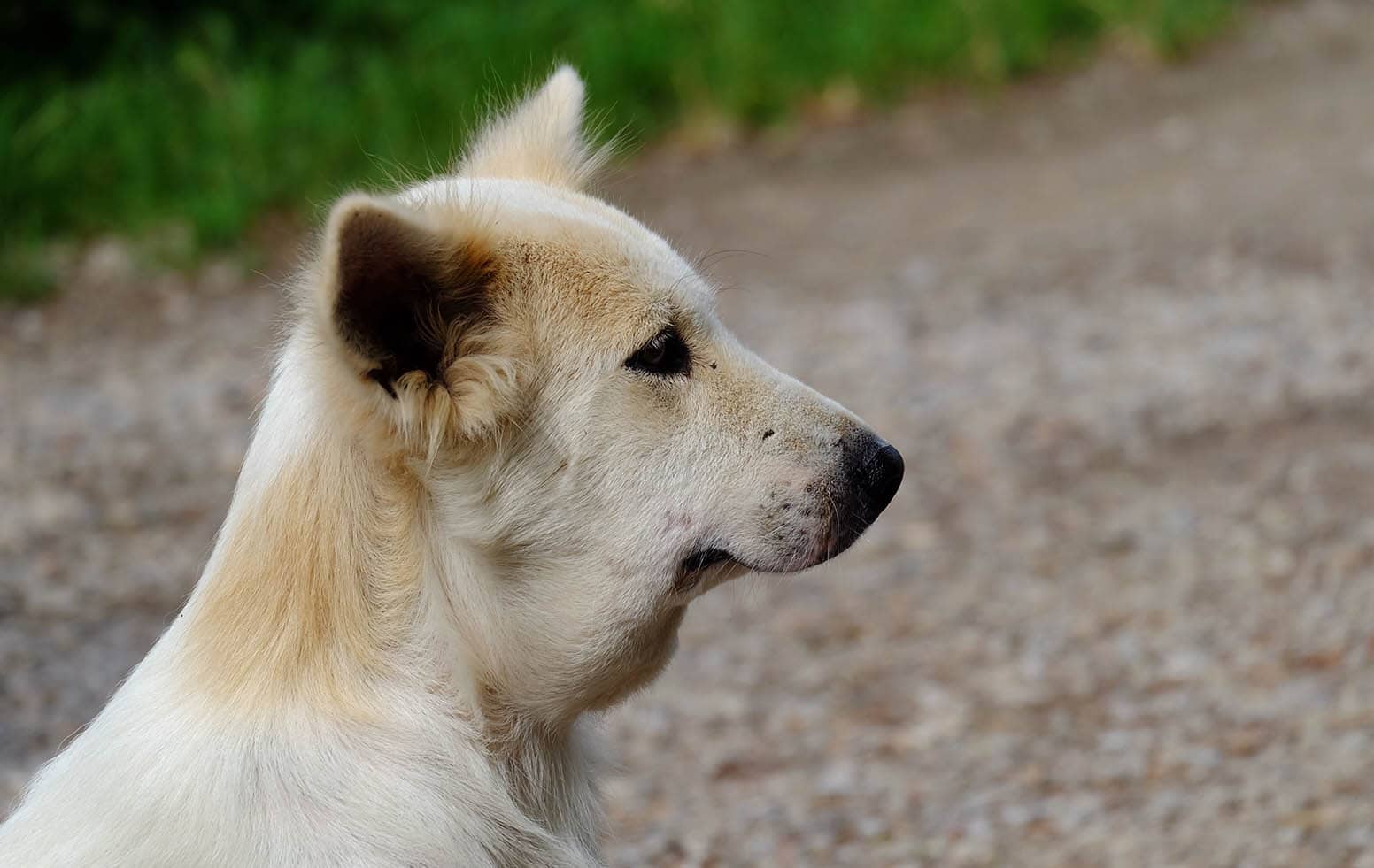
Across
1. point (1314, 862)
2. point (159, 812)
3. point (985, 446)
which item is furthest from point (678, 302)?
point (985, 446)

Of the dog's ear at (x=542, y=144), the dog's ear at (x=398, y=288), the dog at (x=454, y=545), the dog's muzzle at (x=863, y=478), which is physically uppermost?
the dog's ear at (x=398, y=288)

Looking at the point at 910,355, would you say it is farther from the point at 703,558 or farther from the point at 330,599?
the point at 330,599

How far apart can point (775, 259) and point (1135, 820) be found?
591 centimetres

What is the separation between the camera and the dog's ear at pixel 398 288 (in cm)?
266

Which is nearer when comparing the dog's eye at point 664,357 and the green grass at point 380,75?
the dog's eye at point 664,357

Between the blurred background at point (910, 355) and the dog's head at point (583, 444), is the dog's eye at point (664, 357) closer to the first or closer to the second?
the dog's head at point (583, 444)

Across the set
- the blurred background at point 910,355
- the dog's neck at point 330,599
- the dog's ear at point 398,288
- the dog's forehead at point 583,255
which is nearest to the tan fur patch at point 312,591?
the dog's neck at point 330,599

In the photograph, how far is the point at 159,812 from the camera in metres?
2.82

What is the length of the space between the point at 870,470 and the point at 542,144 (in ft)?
3.42

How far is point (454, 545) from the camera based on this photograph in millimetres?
3010

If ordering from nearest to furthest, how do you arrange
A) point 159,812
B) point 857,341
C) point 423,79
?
point 159,812 < point 857,341 < point 423,79

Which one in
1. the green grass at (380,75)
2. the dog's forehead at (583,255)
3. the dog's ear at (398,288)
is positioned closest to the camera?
the dog's ear at (398,288)

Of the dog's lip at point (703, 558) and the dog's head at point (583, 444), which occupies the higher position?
the dog's head at point (583, 444)

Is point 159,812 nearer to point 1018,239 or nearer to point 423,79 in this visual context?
point 1018,239
